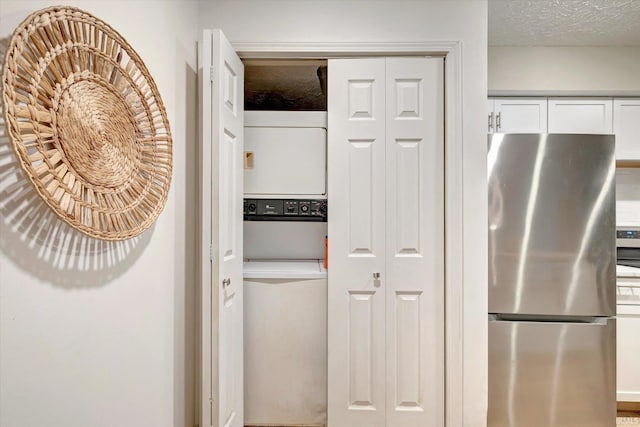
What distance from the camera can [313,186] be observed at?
2.19 m

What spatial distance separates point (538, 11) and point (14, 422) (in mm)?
2903

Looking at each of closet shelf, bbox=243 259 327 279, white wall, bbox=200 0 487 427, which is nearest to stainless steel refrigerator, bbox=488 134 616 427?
white wall, bbox=200 0 487 427

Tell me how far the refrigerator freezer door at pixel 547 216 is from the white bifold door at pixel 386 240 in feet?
1.06

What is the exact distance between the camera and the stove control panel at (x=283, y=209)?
7.22 feet

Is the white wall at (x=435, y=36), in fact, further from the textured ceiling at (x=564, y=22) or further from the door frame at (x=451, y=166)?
the textured ceiling at (x=564, y=22)

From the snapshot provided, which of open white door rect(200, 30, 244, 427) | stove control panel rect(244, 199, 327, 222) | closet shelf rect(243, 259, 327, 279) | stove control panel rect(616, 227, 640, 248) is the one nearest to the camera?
open white door rect(200, 30, 244, 427)

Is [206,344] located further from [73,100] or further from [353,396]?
[73,100]

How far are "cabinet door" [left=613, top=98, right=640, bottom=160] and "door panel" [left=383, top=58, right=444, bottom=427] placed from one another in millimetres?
1700

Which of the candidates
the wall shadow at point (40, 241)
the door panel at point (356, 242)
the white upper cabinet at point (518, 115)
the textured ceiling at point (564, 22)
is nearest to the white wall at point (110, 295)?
the wall shadow at point (40, 241)

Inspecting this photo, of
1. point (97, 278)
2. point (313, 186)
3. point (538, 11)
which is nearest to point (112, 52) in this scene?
point (97, 278)

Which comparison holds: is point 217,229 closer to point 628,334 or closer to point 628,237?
point 628,334

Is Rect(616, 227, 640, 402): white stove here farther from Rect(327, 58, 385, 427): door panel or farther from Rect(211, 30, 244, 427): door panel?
Rect(211, 30, 244, 427): door panel

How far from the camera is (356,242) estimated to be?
6.33 feet

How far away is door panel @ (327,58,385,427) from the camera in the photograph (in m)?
1.91
